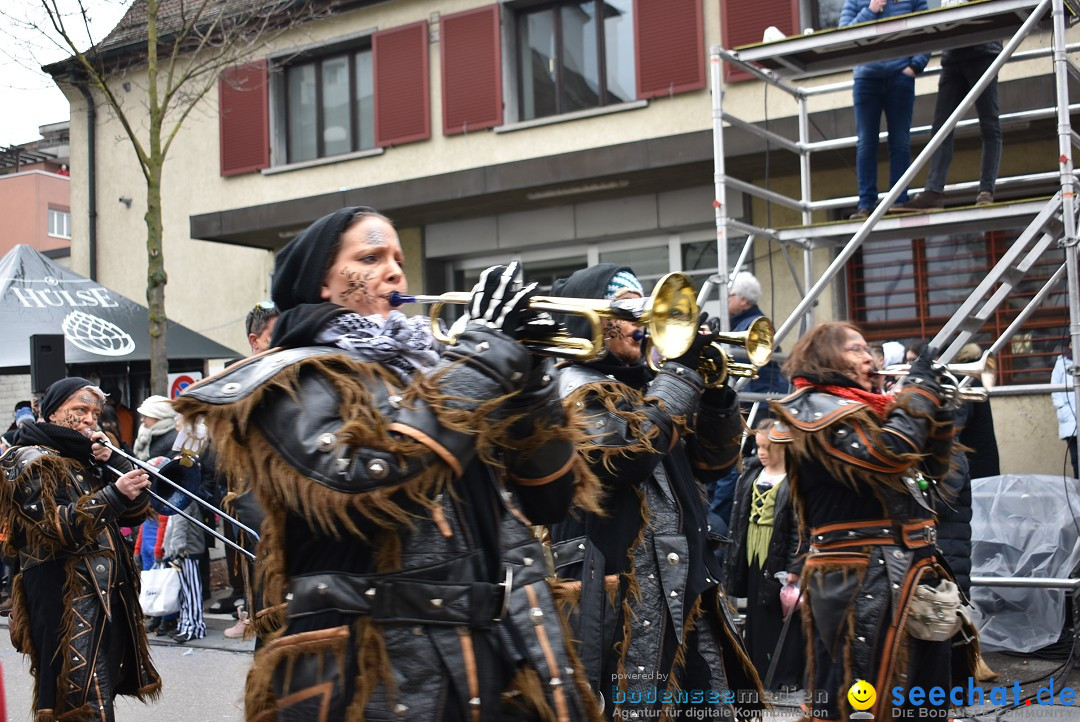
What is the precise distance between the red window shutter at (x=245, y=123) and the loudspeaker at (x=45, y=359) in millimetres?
7454

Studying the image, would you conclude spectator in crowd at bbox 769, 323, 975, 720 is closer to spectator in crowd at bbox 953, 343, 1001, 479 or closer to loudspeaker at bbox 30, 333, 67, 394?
spectator in crowd at bbox 953, 343, 1001, 479

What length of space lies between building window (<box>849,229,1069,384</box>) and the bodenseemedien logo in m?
6.26

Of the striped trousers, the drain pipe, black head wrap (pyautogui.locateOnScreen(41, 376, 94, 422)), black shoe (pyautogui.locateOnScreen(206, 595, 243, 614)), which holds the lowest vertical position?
black shoe (pyautogui.locateOnScreen(206, 595, 243, 614))

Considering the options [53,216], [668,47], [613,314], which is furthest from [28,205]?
[613,314]

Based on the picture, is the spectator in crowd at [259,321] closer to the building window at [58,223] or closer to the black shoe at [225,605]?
the black shoe at [225,605]

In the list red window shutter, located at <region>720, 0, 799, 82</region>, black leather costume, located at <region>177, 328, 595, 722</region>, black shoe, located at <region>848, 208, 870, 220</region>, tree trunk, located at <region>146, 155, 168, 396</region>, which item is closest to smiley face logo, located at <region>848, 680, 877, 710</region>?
black leather costume, located at <region>177, 328, 595, 722</region>

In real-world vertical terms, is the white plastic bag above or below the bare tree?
below

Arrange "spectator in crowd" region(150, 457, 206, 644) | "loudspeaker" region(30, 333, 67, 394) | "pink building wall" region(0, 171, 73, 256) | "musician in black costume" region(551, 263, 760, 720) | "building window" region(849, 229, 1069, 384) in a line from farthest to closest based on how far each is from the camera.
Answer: "pink building wall" region(0, 171, 73, 256) < "building window" region(849, 229, 1069, 384) < "spectator in crowd" region(150, 457, 206, 644) < "loudspeaker" region(30, 333, 67, 394) < "musician in black costume" region(551, 263, 760, 720)

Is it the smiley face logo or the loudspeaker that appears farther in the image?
the loudspeaker

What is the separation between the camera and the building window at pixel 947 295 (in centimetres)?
1065

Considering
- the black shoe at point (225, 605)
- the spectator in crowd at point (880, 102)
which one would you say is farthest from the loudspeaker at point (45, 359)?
the spectator in crowd at point (880, 102)

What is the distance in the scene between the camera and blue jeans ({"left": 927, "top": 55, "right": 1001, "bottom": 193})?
741cm

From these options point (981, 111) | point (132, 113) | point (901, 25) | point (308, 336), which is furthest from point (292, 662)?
point (132, 113)

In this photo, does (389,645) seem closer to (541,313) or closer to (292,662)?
(292,662)
